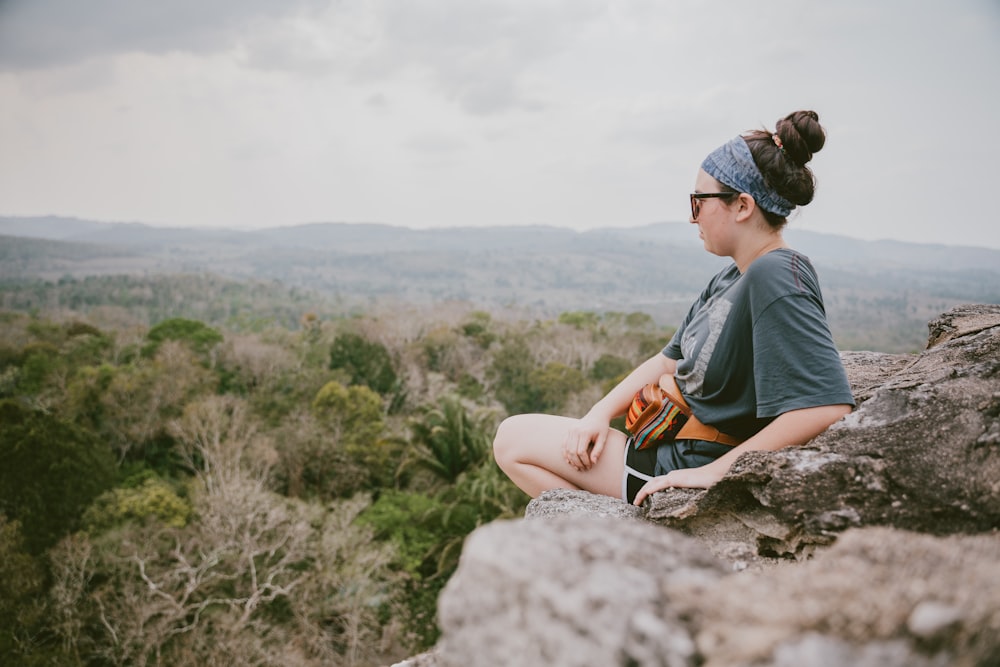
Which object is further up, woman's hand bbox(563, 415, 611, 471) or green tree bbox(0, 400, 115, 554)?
woman's hand bbox(563, 415, 611, 471)

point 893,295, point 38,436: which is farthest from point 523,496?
point 893,295

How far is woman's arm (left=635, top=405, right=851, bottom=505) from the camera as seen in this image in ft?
6.20

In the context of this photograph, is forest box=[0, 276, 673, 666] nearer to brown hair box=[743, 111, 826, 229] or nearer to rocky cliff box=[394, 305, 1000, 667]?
brown hair box=[743, 111, 826, 229]

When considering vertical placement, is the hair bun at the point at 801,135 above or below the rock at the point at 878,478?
above

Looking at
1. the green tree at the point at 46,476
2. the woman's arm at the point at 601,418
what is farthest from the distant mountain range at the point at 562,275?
the woman's arm at the point at 601,418

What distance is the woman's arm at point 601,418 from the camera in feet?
8.24

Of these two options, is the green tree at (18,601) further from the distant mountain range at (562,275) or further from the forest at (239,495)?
the distant mountain range at (562,275)

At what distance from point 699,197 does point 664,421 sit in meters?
0.84

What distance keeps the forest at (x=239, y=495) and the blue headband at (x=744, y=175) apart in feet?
37.4

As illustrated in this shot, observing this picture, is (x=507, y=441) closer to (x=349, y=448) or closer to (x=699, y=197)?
(x=699, y=197)

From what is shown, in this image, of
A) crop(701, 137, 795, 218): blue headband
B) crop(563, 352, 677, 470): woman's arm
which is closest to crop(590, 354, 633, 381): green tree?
crop(563, 352, 677, 470): woman's arm

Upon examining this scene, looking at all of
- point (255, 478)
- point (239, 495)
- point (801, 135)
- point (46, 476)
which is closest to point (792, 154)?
point (801, 135)

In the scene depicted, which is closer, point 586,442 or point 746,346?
point 746,346

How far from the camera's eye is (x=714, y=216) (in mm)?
2156
